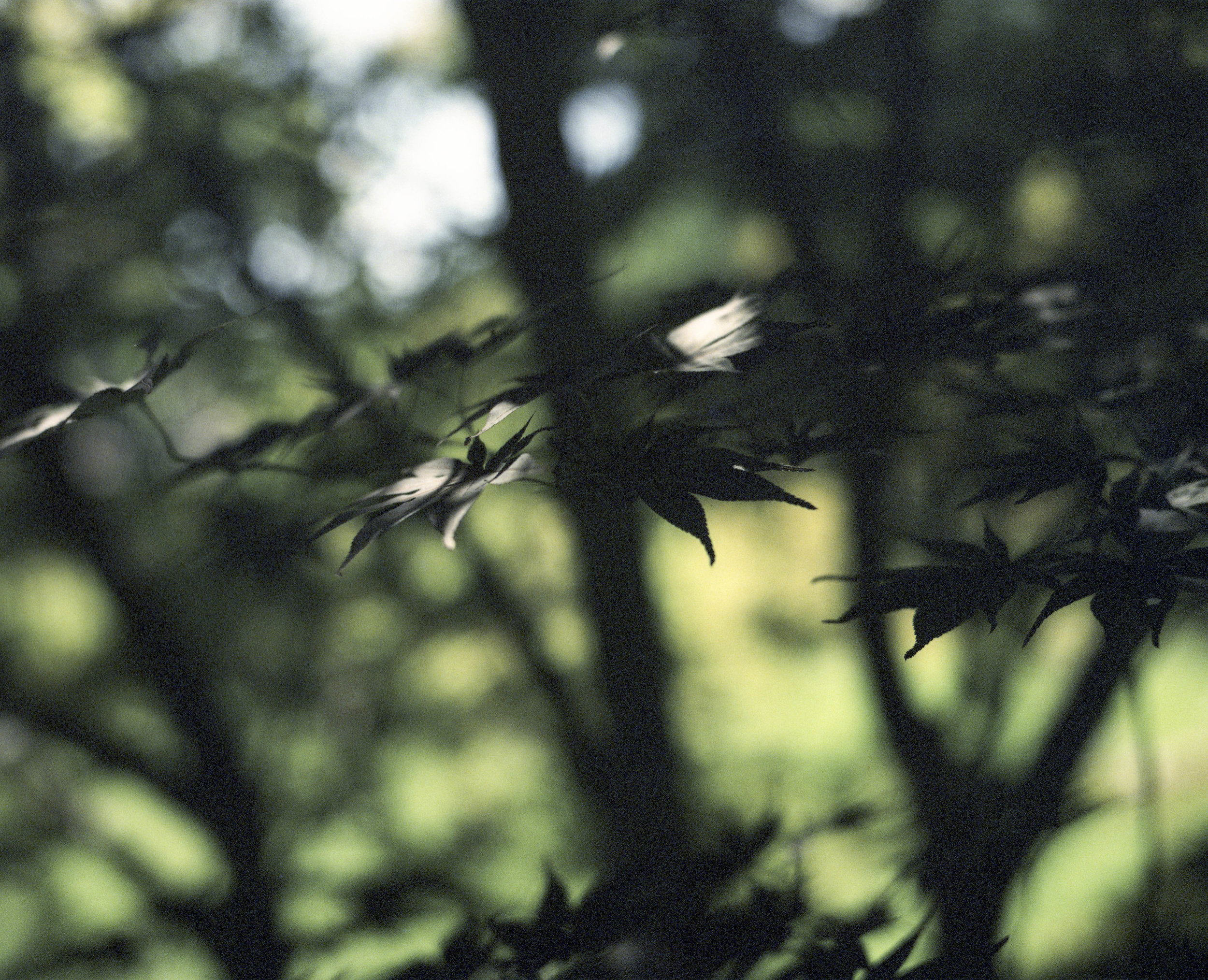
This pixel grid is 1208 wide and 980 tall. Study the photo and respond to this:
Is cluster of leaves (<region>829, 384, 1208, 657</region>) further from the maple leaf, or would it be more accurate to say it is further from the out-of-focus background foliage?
the out-of-focus background foliage

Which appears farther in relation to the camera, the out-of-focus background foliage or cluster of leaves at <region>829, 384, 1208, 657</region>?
the out-of-focus background foliage

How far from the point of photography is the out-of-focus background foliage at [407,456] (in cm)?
169

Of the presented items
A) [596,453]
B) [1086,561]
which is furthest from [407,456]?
[1086,561]

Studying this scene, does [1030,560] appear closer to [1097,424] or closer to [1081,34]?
[1097,424]

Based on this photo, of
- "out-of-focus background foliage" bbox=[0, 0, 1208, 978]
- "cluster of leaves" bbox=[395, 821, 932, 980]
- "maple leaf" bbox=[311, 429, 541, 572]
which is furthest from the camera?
"out-of-focus background foliage" bbox=[0, 0, 1208, 978]

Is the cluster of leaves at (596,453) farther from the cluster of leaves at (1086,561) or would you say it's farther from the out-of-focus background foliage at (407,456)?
the out-of-focus background foliage at (407,456)

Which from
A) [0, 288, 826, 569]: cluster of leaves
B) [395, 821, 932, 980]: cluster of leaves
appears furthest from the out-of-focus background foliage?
[0, 288, 826, 569]: cluster of leaves

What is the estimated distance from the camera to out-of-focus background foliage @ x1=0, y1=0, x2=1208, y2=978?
1693mm

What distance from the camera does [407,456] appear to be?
4.79 feet

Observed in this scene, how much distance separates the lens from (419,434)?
85 cm

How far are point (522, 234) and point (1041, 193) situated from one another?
1.31 m

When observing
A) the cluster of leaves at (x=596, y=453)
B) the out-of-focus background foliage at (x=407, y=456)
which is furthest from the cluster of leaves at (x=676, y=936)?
the cluster of leaves at (x=596, y=453)

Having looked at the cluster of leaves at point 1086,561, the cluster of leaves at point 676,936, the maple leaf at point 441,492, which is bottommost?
the cluster of leaves at point 676,936

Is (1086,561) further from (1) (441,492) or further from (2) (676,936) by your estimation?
(2) (676,936)
